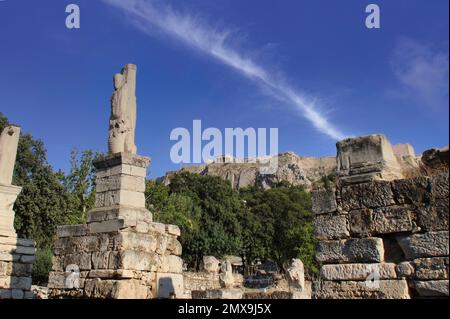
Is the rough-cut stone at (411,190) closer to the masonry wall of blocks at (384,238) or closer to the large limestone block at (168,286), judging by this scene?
the masonry wall of blocks at (384,238)

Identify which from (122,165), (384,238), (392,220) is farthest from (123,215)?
(392,220)

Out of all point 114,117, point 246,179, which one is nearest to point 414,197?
point 114,117

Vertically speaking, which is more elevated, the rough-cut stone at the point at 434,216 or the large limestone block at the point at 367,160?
the large limestone block at the point at 367,160

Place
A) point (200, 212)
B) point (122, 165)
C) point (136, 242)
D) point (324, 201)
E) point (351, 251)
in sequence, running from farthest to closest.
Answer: point (200, 212) < point (122, 165) < point (136, 242) < point (324, 201) < point (351, 251)

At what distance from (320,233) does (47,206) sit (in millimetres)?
23633

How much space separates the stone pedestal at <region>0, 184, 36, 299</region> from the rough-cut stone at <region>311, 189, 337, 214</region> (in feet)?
25.9

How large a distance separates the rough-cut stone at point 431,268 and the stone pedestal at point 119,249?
16.5 ft

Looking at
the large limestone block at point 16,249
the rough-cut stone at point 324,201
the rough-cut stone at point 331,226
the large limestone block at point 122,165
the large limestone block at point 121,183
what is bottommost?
the large limestone block at point 16,249

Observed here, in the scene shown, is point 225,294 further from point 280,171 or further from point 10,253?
point 280,171

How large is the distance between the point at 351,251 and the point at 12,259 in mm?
8428

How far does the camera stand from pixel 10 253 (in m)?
10.7

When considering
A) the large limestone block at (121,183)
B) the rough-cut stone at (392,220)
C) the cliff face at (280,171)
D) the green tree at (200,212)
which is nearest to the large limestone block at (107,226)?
the large limestone block at (121,183)

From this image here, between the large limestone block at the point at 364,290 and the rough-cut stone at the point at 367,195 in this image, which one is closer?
the large limestone block at the point at 364,290

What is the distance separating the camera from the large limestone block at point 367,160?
18.7ft
